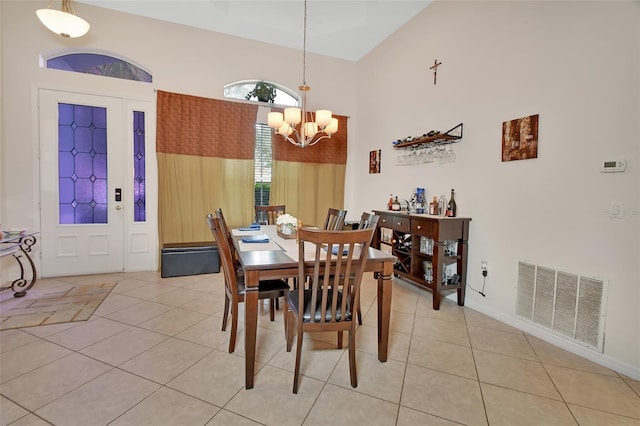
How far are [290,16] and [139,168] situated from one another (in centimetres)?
294

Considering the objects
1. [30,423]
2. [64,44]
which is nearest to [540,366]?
[30,423]

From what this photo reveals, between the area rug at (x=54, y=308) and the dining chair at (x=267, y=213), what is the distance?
191 cm

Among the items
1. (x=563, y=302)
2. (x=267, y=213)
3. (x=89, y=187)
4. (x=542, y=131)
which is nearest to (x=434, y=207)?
(x=542, y=131)

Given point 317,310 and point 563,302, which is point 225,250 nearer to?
point 317,310

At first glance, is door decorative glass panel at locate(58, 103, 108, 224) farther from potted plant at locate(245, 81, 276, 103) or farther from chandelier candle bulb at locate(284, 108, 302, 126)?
chandelier candle bulb at locate(284, 108, 302, 126)

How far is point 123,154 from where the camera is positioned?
4121 mm

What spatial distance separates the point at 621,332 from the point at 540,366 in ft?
1.91

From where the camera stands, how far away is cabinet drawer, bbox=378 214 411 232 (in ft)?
11.6

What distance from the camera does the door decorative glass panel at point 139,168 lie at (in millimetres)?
4191

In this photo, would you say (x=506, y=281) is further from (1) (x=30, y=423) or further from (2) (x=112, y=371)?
(1) (x=30, y=423)

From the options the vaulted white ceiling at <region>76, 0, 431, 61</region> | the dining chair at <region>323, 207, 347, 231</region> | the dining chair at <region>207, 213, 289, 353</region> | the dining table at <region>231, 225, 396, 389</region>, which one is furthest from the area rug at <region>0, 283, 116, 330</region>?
the vaulted white ceiling at <region>76, 0, 431, 61</region>

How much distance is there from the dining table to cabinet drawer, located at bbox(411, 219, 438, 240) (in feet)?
3.64

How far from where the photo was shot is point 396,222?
3.71 m

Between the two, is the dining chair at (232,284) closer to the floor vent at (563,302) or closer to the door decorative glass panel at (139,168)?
the floor vent at (563,302)
